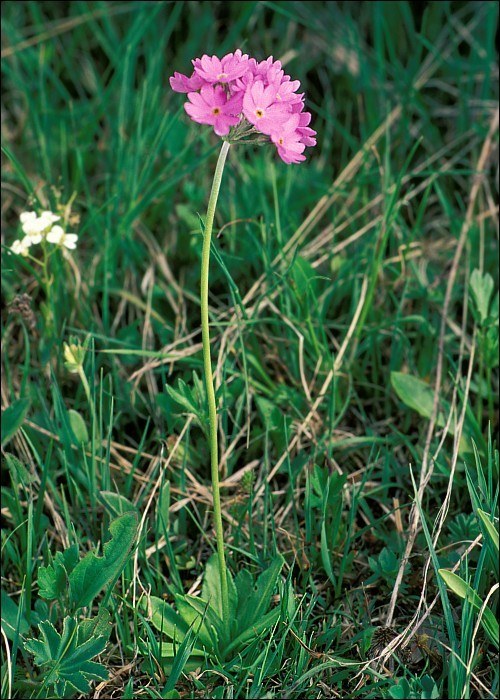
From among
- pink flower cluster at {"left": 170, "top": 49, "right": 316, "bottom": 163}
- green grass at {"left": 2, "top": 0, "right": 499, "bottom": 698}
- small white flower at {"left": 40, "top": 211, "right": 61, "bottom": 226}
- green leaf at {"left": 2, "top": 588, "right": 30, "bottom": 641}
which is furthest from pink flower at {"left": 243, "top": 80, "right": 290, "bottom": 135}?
green leaf at {"left": 2, "top": 588, "right": 30, "bottom": 641}

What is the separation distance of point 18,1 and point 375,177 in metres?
1.52

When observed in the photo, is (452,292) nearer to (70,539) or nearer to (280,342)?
(280,342)

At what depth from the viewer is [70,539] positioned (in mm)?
1730

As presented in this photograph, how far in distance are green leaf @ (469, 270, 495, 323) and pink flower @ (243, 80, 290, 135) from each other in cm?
91

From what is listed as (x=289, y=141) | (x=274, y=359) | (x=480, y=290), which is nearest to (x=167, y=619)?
(x=274, y=359)

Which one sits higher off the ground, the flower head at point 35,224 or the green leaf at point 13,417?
the flower head at point 35,224

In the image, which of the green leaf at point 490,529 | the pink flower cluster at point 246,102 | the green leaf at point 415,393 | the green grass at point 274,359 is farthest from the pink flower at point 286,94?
the green leaf at point 415,393

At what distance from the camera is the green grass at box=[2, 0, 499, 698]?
158 cm

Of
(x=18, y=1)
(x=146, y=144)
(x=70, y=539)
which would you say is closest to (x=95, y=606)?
(x=70, y=539)

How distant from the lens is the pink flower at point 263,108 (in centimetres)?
122

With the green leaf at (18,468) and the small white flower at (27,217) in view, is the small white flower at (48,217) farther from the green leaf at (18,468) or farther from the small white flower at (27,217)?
the green leaf at (18,468)

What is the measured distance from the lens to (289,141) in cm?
128

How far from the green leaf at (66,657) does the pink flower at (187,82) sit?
898 mm

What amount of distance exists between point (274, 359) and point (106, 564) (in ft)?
2.40
